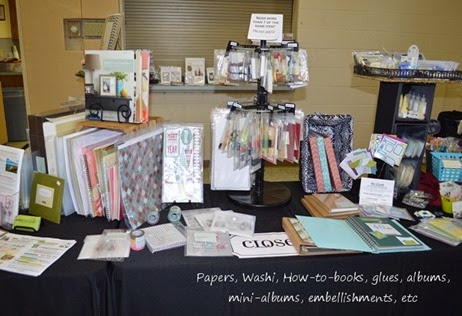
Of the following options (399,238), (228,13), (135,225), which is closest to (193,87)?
(228,13)

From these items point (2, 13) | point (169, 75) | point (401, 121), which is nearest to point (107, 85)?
point (401, 121)

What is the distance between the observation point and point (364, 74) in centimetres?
182

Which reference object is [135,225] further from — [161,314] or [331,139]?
[331,139]

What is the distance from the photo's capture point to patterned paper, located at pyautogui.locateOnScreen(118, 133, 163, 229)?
1.47 m

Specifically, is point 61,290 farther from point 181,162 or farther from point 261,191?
point 261,191

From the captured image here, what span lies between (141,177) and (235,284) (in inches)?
23.0

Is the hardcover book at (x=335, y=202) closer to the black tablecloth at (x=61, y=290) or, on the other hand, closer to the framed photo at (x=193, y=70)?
the black tablecloth at (x=61, y=290)

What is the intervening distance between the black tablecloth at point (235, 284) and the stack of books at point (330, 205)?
23 cm

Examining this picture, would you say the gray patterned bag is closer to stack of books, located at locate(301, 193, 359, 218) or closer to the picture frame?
stack of books, located at locate(301, 193, 359, 218)

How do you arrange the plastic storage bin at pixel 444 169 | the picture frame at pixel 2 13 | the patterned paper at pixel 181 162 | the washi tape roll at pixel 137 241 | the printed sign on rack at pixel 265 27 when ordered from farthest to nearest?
the picture frame at pixel 2 13 < the plastic storage bin at pixel 444 169 < the patterned paper at pixel 181 162 < the printed sign on rack at pixel 265 27 < the washi tape roll at pixel 137 241

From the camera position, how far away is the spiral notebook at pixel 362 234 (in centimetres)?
137

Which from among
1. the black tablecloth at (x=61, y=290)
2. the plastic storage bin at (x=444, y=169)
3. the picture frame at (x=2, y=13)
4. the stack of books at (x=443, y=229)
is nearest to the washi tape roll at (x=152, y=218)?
the black tablecloth at (x=61, y=290)

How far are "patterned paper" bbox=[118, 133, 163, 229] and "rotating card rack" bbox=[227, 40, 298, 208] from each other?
0.36m

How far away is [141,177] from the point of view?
61.7 inches
